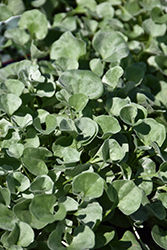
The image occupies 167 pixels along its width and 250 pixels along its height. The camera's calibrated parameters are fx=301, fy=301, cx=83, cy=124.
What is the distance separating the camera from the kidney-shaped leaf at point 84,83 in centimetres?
82

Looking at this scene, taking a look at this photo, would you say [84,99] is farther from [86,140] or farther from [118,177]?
[118,177]

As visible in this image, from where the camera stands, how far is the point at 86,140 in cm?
76

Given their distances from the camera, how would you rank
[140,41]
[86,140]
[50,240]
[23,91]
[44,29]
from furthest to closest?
[140,41] → [44,29] → [23,91] → [86,140] → [50,240]

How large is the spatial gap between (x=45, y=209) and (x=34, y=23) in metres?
0.75

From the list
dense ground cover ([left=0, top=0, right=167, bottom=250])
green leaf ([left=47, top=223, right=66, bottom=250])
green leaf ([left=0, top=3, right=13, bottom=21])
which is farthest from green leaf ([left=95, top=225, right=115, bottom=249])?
green leaf ([left=0, top=3, right=13, bottom=21])

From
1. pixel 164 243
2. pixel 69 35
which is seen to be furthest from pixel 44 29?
pixel 164 243

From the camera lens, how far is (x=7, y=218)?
2.25 ft

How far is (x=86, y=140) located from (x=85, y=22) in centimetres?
68

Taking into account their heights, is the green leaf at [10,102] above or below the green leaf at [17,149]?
above

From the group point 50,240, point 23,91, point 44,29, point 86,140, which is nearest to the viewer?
point 50,240

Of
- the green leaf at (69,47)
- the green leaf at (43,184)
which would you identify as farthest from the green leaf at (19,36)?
the green leaf at (43,184)

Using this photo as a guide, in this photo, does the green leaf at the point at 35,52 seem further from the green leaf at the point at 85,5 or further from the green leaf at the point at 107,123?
the green leaf at the point at 85,5

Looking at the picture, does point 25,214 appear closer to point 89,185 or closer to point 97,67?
point 89,185

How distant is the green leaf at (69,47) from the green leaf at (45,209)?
56 cm
